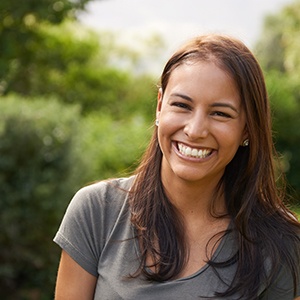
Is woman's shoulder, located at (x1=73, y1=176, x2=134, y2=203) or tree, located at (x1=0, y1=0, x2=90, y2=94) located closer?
woman's shoulder, located at (x1=73, y1=176, x2=134, y2=203)

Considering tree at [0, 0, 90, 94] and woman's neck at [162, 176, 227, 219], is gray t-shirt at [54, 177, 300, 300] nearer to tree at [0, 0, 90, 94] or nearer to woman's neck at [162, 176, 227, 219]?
woman's neck at [162, 176, 227, 219]

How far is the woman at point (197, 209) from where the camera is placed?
2498mm

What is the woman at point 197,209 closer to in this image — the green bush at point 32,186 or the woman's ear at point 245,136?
the woman's ear at point 245,136

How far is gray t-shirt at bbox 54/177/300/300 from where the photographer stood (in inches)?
100

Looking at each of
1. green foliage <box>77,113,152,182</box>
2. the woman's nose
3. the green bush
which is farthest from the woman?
green foliage <box>77,113,152,182</box>

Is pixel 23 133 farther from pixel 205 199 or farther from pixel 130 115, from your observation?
pixel 130 115

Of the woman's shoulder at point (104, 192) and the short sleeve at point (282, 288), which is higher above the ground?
the woman's shoulder at point (104, 192)

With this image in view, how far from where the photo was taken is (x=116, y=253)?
262cm

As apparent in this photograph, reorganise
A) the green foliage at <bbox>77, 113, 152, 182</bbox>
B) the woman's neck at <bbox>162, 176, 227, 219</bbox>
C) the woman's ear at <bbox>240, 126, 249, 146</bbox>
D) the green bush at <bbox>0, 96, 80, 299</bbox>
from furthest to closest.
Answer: the green foliage at <bbox>77, 113, 152, 182</bbox>, the green bush at <bbox>0, 96, 80, 299</bbox>, the woman's neck at <bbox>162, 176, 227, 219</bbox>, the woman's ear at <bbox>240, 126, 249, 146</bbox>

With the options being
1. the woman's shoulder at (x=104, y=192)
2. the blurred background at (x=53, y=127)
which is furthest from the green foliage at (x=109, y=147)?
the woman's shoulder at (x=104, y=192)

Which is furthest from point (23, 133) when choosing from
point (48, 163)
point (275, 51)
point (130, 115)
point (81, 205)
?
point (275, 51)

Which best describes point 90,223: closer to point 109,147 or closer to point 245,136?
point 245,136

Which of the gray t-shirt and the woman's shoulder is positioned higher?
the woman's shoulder

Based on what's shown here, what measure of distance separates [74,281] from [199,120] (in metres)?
0.69
